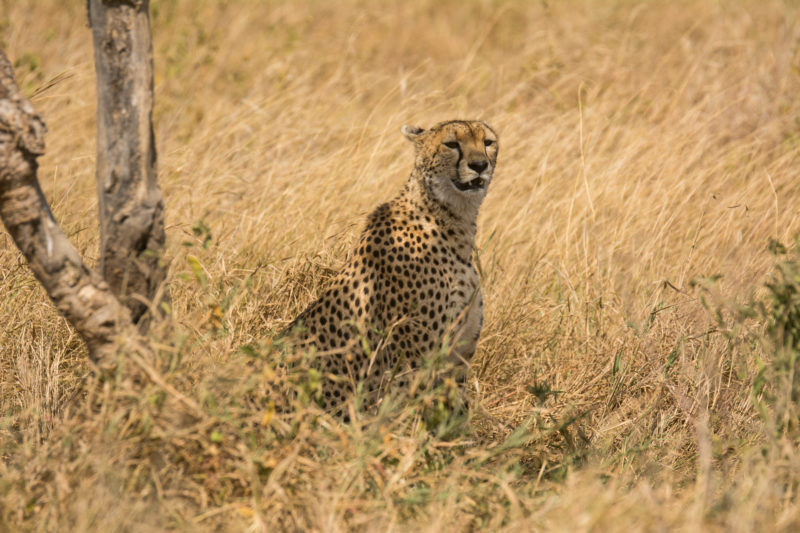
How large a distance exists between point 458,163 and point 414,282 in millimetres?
472

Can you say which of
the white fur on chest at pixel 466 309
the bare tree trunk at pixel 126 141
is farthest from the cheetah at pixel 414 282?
the bare tree trunk at pixel 126 141

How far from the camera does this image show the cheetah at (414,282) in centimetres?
312

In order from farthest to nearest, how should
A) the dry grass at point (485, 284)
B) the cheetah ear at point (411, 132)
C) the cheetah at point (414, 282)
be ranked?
the cheetah ear at point (411, 132), the cheetah at point (414, 282), the dry grass at point (485, 284)

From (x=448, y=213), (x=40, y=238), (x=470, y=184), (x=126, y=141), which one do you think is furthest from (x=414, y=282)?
(x=40, y=238)

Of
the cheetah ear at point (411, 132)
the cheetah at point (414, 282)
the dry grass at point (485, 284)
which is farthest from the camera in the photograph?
the cheetah ear at point (411, 132)

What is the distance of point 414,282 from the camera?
320 cm

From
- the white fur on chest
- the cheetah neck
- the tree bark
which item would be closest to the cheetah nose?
the cheetah neck

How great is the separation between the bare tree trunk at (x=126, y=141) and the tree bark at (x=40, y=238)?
8 cm

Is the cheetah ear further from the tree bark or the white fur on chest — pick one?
the tree bark

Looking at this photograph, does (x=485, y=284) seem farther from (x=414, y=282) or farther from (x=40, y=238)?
(x=40, y=238)

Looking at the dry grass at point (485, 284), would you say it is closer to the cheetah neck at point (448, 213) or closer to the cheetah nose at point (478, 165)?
the cheetah neck at point (448, 213)

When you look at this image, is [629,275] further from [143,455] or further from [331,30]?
[331,30]

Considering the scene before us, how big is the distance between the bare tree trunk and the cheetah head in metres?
1.12

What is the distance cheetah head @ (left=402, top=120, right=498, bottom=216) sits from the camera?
3.29 meters
